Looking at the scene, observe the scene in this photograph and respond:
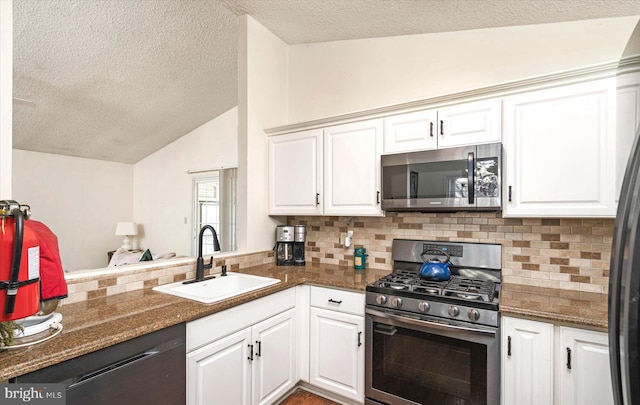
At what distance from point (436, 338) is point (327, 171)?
4.45ft

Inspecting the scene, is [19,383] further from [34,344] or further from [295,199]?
[295,199]

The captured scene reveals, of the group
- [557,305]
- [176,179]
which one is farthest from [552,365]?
[176,179]

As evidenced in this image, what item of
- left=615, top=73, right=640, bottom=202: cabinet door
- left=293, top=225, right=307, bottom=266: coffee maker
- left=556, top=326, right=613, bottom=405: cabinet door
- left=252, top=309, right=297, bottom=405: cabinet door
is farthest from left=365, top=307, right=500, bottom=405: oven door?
left=615, top=73, right=640, bottom=202: cabinet door

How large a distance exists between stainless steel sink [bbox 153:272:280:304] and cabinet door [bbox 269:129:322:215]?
2.22 feet

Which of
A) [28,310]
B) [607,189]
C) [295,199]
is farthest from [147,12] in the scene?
[607,189]

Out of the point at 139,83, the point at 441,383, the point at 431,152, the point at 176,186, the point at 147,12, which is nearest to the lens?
the point at 441,383

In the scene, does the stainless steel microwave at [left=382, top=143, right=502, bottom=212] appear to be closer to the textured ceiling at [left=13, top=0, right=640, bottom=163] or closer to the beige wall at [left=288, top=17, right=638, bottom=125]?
the beige wall at [left=288, top=17, right=638, bottom=125]

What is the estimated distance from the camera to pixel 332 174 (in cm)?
245

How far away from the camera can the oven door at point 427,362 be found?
159cm

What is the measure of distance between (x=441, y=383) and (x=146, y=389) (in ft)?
4.75

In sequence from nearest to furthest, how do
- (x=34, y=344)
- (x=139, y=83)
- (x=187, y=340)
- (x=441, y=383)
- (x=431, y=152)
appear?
(x=34, y=344) → (x=187, y=340) → (x=441, y=383) → (x=431, y=152) → (x=139, y=83)

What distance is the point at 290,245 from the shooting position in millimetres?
2723

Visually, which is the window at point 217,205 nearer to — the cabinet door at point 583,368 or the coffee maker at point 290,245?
the coffee maker at point 290,245

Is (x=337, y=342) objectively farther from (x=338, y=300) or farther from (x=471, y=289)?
(x=471, y=289)
